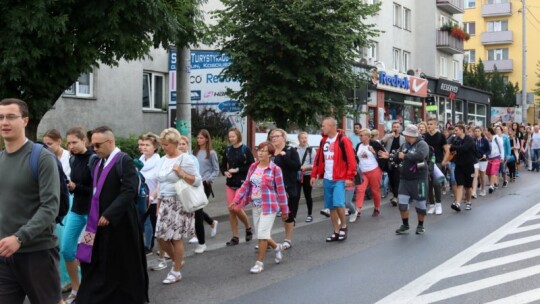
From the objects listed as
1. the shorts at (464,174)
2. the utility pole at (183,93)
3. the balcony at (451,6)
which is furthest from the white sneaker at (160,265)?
the balcony at (451,6)

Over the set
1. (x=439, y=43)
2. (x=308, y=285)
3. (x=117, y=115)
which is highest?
(x=439, y=43)

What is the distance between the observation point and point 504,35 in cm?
6316

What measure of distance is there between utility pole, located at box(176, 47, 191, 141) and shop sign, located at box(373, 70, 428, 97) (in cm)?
1889

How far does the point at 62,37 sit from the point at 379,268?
5.12m

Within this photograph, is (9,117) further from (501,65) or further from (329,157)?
(501,65)

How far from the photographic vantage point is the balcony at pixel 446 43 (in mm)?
41312

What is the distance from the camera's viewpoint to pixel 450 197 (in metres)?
16.3

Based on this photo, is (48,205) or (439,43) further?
(439,43)

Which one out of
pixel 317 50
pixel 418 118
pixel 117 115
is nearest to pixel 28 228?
pixel 317 50

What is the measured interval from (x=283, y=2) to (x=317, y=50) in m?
1.37

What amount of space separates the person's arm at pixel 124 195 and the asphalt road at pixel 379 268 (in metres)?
1.33

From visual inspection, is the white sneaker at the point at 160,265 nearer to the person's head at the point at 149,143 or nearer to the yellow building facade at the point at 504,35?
the person's head at the point at 149,143

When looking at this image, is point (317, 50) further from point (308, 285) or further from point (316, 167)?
point (308, 285)

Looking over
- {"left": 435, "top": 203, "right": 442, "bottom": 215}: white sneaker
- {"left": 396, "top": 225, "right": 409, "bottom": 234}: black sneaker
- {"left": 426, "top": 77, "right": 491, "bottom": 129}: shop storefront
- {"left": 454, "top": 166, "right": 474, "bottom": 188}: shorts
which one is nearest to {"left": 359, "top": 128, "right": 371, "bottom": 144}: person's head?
{"left": 435, "top": 203, "right": 442, "bottom": 215}: white sneaker
